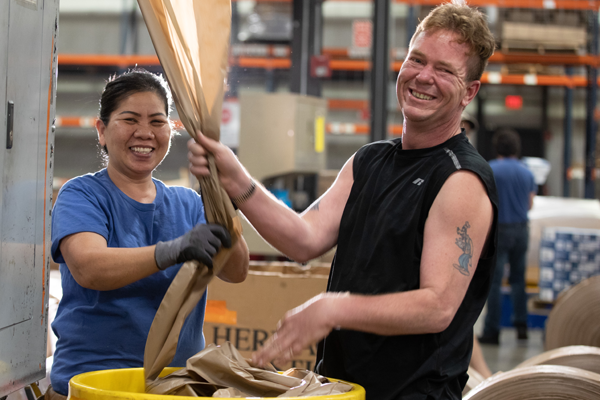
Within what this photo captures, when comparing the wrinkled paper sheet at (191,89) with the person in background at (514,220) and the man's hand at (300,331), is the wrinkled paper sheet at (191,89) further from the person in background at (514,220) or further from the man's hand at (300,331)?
the person in background at (514,220)

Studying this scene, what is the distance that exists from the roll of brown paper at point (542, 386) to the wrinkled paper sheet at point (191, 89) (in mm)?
1388

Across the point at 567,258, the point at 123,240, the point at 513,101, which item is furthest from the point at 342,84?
the point at 123,240

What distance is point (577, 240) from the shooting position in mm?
6457

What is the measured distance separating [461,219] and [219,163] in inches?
22.1

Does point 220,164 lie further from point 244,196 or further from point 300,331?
point 300,331

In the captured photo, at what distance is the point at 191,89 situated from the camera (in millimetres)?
1396

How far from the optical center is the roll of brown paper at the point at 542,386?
2283 millimetres

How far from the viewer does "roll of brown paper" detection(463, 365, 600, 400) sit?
228 cm

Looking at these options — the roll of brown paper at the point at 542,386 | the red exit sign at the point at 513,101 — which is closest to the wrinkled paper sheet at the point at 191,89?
the roll of brown paper at the point at 542,386

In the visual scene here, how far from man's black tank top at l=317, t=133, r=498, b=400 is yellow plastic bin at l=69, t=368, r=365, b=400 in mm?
174

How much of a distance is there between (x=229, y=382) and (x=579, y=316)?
3565mm

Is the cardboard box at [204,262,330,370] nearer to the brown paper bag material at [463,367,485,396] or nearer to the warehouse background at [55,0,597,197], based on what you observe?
the brown paper bag material at [463,367,485,396]

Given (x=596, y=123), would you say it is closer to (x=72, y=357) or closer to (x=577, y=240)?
(x=577, y=240)

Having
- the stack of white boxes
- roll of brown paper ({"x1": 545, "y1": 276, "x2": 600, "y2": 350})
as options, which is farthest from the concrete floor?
roll of brown paper ({"x1": 545, "y1": 276, "x2": 600, "y2": 350})
